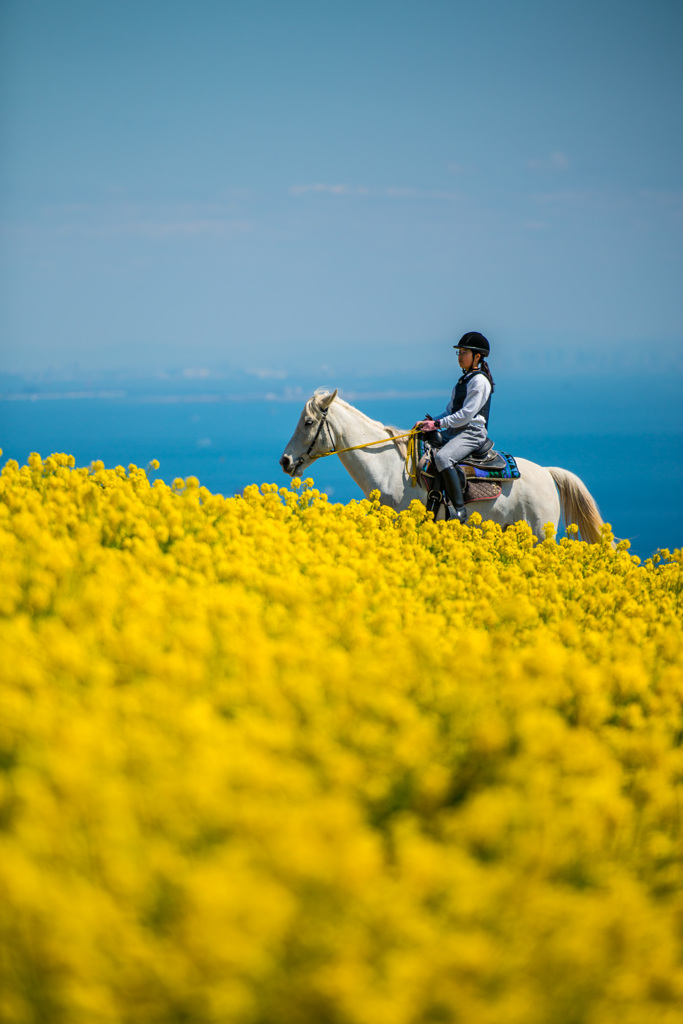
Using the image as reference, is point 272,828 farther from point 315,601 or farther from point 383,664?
point 315,601

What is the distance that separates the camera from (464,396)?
27.3ft

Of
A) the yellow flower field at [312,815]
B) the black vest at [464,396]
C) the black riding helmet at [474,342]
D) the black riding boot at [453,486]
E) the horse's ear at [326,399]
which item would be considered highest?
the black riding helmet at [474,342]

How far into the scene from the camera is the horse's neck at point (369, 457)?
823 cm

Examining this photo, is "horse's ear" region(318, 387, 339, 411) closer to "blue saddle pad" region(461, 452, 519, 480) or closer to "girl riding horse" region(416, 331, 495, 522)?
"girl riding horse" region(416, 331, 495, 522)

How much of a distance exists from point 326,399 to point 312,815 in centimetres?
690

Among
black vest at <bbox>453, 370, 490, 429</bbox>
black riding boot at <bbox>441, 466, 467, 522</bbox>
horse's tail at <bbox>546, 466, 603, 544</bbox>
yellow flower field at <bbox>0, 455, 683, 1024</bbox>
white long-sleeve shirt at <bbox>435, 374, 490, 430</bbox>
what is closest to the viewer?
yellow flower field at <bbox>0, 455, 683, 1024</bbox>

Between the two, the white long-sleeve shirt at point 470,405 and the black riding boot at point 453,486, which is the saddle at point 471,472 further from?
the white long-sleeve shirt at point 470,405

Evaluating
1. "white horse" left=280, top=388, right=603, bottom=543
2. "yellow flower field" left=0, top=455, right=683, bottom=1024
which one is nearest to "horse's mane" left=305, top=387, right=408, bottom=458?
"white horse" left=280, top=388, right=603, bottom=543

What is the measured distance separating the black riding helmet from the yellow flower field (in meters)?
5.63

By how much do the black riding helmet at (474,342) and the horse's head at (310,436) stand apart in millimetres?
1511

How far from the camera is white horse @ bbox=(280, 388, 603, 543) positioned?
8.23 meters

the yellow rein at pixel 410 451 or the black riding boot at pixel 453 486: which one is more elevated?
the yellow rein at pixel 410 451

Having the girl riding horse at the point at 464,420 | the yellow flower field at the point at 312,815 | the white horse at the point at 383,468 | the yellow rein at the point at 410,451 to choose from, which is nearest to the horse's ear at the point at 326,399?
the white horse at the point at 383,468

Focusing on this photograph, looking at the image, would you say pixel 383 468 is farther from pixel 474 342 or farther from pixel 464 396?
pixel 474 342
